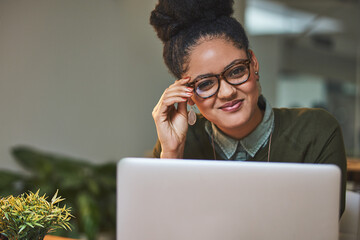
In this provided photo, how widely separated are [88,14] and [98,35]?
0.79ft

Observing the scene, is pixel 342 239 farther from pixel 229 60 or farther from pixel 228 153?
pixel 229 60

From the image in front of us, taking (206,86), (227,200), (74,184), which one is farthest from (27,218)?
(74,184)

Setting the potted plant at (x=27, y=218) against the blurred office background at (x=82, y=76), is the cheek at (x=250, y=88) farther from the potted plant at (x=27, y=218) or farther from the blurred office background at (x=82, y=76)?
the blurred office background at (x=82, y=76)

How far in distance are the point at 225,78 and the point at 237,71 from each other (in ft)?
0.18

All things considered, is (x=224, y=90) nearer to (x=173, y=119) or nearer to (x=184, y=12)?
(x=173, y=119)

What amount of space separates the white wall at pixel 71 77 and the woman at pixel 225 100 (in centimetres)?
219

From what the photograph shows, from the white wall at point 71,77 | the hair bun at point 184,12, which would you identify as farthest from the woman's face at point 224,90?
the white wall at point 71,77

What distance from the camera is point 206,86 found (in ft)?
5.17

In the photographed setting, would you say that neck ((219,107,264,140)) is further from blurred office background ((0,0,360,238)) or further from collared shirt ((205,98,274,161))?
blurred office background ((0,0,360,238))

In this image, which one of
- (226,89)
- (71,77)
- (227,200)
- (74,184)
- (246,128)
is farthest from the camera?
(71,77)

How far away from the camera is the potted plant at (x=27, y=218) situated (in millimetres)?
1121

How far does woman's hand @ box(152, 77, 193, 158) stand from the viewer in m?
1.59

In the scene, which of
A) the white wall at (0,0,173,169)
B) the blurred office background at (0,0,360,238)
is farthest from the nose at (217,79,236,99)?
the white wall at (0,0,173,169)

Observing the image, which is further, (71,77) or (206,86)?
(71,77)
